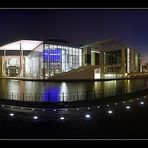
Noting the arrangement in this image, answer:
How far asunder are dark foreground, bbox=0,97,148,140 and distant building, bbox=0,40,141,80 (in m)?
7.04

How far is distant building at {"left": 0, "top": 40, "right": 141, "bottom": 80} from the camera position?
11344 millimetres

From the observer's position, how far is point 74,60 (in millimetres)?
12008

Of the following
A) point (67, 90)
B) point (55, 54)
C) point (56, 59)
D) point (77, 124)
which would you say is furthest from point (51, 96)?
Answer: point (55, 54)

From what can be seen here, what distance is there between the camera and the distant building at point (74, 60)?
37.2 ft

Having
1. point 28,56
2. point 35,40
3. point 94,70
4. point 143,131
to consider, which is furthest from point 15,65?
point 143,131

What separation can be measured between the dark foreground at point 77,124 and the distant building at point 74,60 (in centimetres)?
704

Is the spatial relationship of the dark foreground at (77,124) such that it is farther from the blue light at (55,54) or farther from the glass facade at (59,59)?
the blue light at (55,54)

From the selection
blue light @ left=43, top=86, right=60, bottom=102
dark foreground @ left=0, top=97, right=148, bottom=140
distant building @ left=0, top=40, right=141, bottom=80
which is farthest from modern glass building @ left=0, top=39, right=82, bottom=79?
dark foreground @ left=0, top=97, right=148, bottom=140

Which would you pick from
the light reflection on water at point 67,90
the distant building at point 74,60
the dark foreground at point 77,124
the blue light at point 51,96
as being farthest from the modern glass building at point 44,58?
the dark foreground at point 77,124

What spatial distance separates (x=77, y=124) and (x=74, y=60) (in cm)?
869

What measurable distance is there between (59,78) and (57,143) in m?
9.12

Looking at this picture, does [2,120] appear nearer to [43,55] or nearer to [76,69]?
[76,69]

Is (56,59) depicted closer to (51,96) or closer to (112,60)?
(112,60)

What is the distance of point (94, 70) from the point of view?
37.0ft
